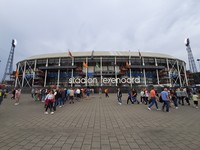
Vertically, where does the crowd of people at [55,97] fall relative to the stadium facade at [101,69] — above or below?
below

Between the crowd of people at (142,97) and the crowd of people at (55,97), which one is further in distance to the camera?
the crowd of people at (142,97)

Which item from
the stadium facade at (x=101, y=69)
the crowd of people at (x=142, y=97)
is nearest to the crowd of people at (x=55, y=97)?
the crowd of people at (x=142, y=97)

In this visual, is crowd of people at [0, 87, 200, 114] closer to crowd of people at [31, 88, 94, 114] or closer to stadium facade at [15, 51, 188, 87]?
crowd of people at [31, 88, 94, 114]

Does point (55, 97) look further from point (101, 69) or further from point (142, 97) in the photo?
point (101, 69)

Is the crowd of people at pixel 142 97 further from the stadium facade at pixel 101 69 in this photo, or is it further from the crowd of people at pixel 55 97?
the stadium facade at pixel 101 69

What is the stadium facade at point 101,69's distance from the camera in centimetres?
4969

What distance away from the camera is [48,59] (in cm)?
5331

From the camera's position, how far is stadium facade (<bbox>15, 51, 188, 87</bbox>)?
163 ft

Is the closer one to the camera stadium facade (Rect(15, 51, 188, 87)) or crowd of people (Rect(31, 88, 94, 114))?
crowd of people (Rect(31, 88, 94, 114))

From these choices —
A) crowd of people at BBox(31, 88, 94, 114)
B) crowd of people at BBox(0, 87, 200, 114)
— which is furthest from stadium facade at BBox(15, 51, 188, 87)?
crowd of people at BBox(0, 87, 200, 114)

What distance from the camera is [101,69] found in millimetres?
48281

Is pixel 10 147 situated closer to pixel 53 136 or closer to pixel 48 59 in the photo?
pixel 53 136

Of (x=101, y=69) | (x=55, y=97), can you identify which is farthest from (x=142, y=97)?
(x=101, y=69)

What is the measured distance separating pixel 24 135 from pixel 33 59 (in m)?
56.5
